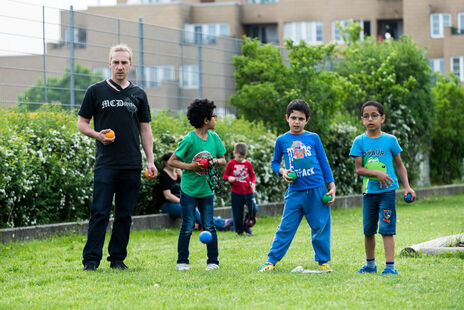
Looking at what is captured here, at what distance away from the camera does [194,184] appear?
27.2 ft

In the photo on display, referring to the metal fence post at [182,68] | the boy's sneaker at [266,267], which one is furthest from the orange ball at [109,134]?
the metal fence post at [182,68]

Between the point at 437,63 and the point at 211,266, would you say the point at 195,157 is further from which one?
the point at 437,63

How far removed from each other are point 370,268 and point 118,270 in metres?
2.47

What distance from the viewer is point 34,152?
1169 centimetres

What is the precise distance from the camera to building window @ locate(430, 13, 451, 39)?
4728 cm

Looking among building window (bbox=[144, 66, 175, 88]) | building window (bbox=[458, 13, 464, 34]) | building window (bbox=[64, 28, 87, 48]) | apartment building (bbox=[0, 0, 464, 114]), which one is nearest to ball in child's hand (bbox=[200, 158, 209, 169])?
building window (bbox=[64, 28, 87, 48])

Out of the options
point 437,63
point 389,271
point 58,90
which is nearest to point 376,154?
point 389,271

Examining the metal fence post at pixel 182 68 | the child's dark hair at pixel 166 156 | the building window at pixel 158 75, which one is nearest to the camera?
the child's dark hair at pixel 166 156

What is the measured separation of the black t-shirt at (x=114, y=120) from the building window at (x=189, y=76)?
970 centimetres

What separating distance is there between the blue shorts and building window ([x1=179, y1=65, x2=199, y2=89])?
34.7ft

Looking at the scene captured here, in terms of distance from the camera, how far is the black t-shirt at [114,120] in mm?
8133

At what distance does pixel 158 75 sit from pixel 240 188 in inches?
240

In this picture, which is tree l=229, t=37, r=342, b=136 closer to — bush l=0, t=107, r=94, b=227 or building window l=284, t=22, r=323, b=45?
bush l=0, t=107, r=94, b=227

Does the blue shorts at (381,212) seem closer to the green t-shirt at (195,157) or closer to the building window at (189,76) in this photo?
the green t-shirt at (195,157)
